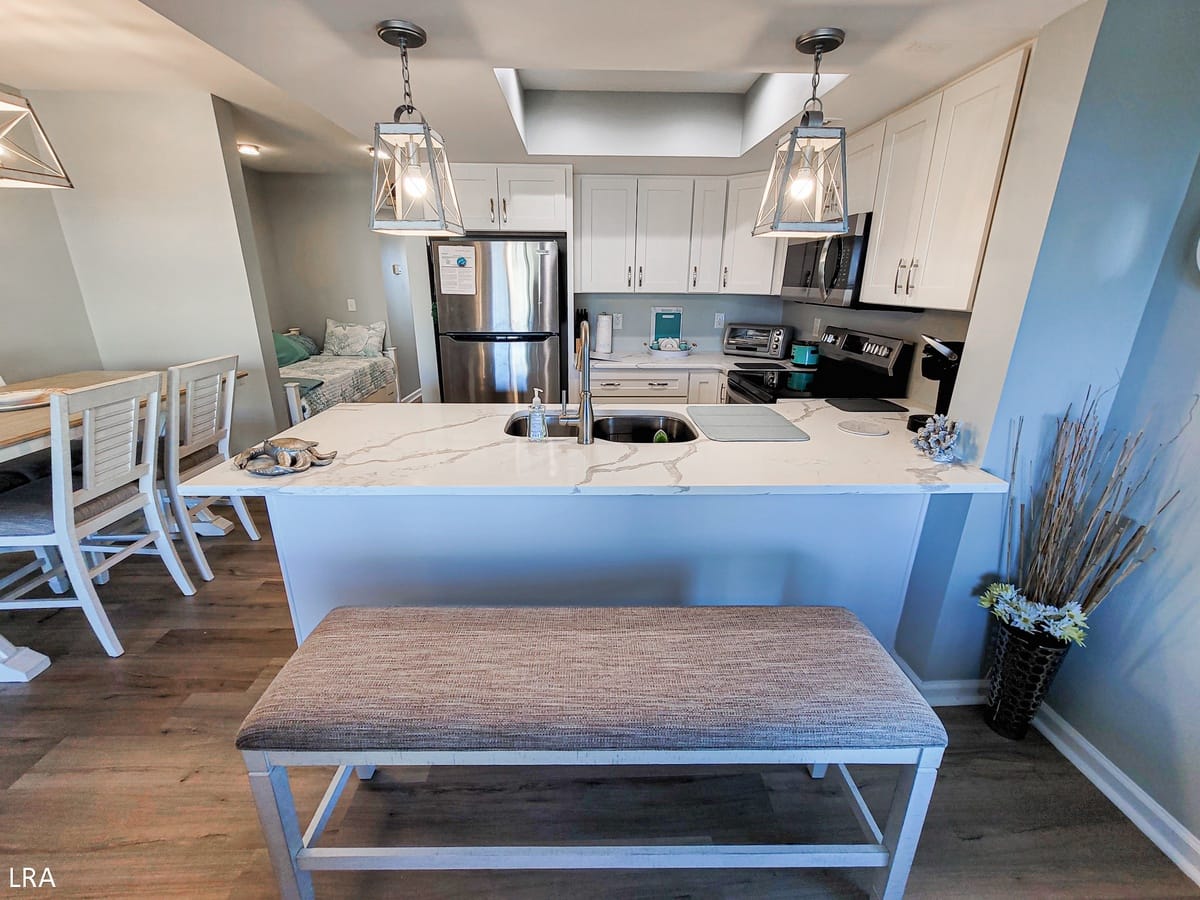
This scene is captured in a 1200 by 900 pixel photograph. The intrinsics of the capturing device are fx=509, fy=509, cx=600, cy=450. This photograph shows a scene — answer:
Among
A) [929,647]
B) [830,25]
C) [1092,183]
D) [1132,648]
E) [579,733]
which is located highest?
[830,25]

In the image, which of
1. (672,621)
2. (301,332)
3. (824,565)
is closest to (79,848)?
(672,621)

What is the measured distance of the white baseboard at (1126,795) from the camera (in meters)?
1.30

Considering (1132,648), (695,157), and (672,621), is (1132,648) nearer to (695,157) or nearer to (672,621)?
(672,621)

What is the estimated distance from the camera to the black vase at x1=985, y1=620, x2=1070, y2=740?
1.50 meters

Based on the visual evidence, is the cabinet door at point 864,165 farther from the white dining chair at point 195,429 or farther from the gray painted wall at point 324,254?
the gray painted wall at point 324,254

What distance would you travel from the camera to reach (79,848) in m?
1.32

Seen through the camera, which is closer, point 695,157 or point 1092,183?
point 1092,183

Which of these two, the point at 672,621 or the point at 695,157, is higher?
the point at 695,157

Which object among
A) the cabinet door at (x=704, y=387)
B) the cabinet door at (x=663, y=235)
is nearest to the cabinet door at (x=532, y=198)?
the cabinet door at (x=663, y=235)

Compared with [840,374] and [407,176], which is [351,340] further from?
[840,374]

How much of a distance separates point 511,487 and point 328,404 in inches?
134

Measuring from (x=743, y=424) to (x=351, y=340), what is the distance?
4.54 meters

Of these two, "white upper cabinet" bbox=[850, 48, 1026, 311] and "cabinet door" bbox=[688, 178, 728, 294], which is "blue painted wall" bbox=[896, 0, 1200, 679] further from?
"cabinet door" bbox=[688, 178, 728, 294]

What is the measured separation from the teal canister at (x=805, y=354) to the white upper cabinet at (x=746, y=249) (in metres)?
0.46
